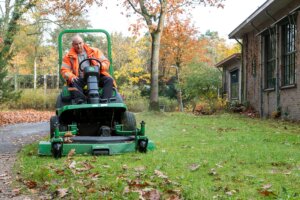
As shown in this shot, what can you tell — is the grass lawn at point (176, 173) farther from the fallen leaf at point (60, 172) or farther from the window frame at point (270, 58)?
the window frame at point (270, 58)

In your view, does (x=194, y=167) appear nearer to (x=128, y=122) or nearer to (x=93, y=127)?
(x=128, y=122)

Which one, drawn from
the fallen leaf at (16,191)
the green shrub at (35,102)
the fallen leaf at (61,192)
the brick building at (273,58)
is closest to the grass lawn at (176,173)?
the fallen leaf at (61,192)

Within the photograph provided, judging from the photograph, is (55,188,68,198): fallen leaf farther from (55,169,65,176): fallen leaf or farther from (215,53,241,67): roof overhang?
(215,53,241,67): roof overhang

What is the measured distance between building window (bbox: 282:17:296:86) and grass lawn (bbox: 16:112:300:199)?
8.04 meters

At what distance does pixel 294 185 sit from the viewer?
189 inches

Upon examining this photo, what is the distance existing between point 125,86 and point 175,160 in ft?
109

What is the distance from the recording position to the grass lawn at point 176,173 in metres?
4.66

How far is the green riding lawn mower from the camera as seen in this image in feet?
23.8

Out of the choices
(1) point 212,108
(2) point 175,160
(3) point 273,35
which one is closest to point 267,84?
(3) point 273,35

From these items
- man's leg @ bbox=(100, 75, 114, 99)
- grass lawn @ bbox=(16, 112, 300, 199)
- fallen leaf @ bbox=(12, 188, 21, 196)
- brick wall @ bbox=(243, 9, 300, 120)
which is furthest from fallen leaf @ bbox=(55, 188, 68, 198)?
brick wall @ bbox=(243, 9, 300, 120)

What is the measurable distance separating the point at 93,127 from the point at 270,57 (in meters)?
12.2

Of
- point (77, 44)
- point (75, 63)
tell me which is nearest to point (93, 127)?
point (75, 63)

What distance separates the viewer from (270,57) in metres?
18.8

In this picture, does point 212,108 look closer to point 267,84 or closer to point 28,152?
point 267,84
